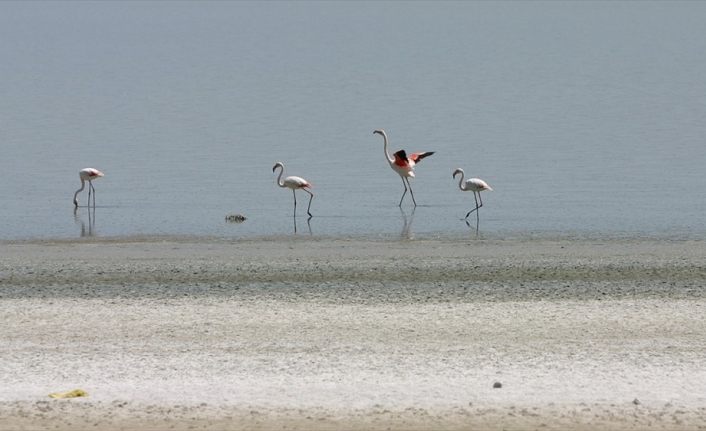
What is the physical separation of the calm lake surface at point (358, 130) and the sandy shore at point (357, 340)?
4.88 m

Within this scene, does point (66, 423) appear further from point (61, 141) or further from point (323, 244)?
point (61, 141)

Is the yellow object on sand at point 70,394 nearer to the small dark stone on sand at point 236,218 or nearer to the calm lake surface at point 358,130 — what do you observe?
the calm lake surface at point 358,130

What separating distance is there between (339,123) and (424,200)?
1739cm

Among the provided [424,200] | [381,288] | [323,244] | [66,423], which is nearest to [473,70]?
[424,200]

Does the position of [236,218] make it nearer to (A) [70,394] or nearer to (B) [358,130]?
(A) [70,394]

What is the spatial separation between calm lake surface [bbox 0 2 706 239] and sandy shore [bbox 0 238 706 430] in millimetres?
4875

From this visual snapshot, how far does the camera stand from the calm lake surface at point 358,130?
25.4m

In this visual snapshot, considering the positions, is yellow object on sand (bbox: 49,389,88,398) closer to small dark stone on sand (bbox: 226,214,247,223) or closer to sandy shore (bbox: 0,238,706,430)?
sandy shore (bbox: 0,238,706,430)

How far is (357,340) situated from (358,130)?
30.3m

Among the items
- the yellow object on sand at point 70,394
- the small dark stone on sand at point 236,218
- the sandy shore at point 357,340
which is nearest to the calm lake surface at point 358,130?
the small dark stone on sand at point 236,218

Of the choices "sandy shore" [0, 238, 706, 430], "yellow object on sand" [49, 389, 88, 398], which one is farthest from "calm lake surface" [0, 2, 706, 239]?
"yellow object on sand" [49, 389, 88, 398]

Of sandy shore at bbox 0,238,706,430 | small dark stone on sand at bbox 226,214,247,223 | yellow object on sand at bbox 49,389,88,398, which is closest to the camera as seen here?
sandy shore at bbox 0,238,706,430

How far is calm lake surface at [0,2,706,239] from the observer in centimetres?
2538

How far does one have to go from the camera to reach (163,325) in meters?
13.6
